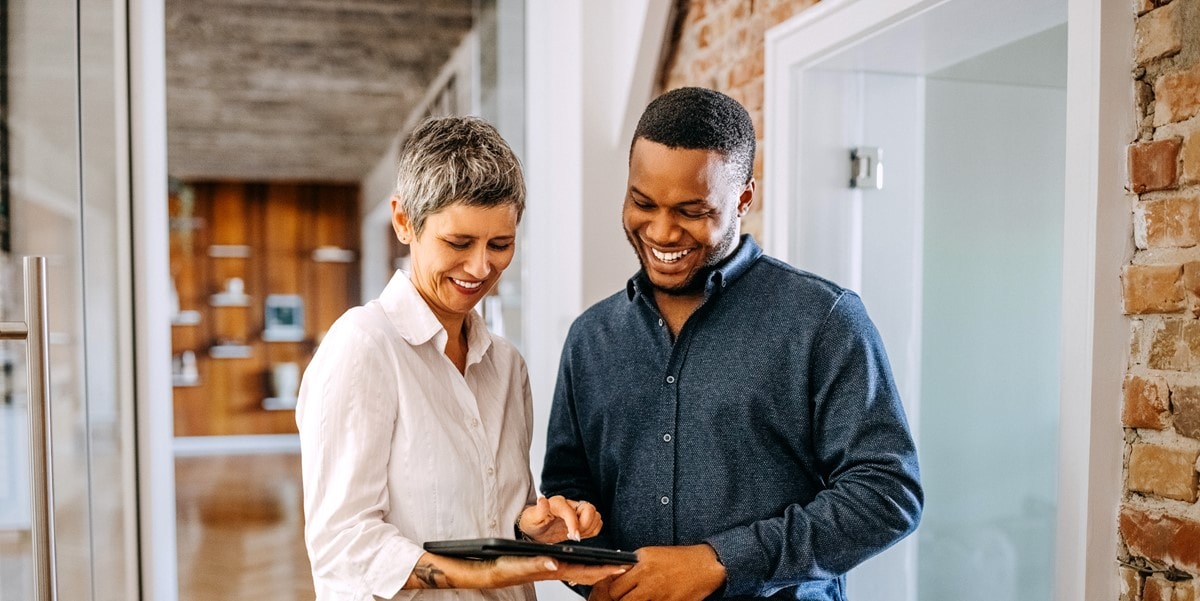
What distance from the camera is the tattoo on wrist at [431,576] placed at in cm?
118

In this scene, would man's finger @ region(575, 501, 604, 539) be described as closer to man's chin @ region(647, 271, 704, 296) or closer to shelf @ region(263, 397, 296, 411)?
man's chin @ region(647, 271, 704, 296)

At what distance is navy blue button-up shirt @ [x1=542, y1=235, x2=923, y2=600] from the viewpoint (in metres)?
1.24

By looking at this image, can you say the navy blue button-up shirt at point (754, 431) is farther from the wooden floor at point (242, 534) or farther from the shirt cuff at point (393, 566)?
the wooden floor at point (242, 534)

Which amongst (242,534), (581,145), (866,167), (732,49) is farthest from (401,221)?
(242,534)

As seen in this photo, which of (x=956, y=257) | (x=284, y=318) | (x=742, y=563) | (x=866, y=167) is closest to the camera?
(x=742, y=563)

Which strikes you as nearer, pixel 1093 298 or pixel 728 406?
pixel 1093 298

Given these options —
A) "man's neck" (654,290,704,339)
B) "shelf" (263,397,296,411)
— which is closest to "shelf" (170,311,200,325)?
"shelf" (263,397,296,411)

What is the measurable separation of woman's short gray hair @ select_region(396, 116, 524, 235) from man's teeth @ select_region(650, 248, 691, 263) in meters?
0.21

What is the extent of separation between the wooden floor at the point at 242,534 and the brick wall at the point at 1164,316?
402cm

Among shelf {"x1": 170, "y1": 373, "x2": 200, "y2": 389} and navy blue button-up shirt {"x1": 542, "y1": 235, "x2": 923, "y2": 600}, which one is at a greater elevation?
navy blue button-up shirt {"x1": 542, "y1": 235, "x2": 923, "y2": 600}

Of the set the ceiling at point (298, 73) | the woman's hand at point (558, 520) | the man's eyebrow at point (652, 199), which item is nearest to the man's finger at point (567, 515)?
the woman's hand at point (558, 520)

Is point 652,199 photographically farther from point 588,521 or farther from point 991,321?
point 991,321

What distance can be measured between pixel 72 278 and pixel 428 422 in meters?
1.18

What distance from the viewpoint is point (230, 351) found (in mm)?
10641
